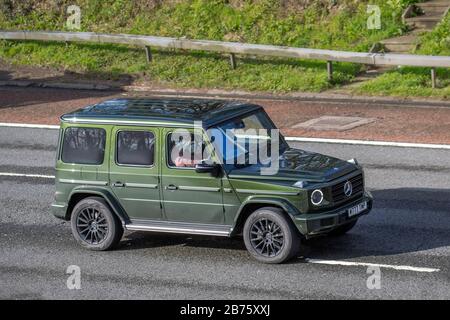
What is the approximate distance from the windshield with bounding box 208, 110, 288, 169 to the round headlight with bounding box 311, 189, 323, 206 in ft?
3.36

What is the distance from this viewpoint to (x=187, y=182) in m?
13.4

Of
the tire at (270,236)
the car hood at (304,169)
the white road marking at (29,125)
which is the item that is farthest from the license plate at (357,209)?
the white road marking at (29,125)

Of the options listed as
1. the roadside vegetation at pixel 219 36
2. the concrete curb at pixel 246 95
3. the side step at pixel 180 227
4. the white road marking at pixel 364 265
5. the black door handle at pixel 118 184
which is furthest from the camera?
the roadside vegetation at pixel 219 36

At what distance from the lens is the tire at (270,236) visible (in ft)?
42.3

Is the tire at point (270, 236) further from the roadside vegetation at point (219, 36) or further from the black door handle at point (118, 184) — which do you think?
the roadside vegetation at point (219, 36)

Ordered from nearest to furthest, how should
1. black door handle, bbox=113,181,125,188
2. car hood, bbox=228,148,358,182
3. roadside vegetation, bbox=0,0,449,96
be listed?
car hood, bbox=228,148,358,182 < black door handle, bbox=113,181,125,188 < roadside vegetation, bbox=0,0,449,96

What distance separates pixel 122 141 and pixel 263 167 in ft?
6.50

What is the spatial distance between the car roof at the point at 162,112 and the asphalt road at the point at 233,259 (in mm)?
1809

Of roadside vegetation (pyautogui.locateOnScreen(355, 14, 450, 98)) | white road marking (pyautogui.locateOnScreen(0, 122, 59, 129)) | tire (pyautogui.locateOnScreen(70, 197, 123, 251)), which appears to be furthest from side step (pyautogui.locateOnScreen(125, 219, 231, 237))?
roadside vegetation (pyautogui.locateOnScreen(355, 14, 450, 98))

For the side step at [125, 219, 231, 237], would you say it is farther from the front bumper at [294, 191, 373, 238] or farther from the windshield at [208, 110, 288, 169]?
the front bumper at [294, 191, 373, 238]

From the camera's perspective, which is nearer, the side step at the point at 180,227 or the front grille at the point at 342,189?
the front grille at the point at 342,189

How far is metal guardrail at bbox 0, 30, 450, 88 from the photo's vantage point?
2272 cm
